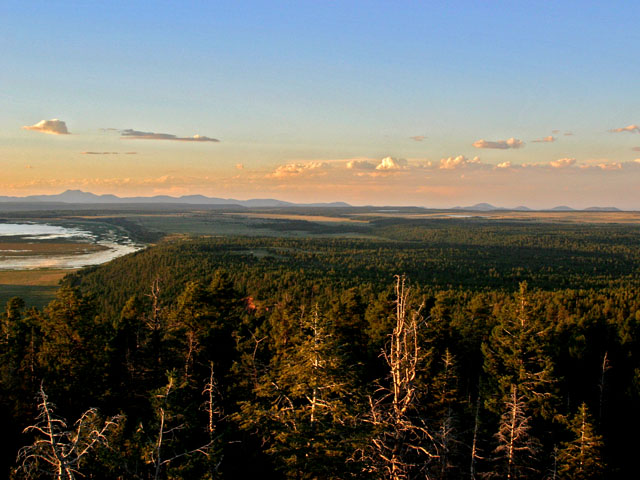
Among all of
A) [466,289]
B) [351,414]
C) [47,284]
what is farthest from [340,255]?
[351,414]

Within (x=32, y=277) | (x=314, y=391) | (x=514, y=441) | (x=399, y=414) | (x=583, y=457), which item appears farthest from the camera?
(x=32, y=277)

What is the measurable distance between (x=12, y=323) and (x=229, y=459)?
1490 centimetres

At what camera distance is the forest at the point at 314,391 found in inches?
479

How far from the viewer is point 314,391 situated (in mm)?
14016

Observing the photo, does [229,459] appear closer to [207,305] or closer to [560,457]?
[207,305]

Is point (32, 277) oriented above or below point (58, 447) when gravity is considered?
below

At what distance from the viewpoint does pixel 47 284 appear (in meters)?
83.9

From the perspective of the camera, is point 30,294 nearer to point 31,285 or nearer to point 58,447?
point 31,285

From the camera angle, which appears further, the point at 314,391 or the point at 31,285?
the point at 31,285

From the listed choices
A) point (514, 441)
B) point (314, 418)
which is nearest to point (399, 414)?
point (314, 418)

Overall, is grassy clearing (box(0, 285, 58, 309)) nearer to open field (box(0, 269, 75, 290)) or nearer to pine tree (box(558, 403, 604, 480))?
open field (box(0, 269, 75, 290))

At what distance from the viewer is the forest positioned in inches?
479

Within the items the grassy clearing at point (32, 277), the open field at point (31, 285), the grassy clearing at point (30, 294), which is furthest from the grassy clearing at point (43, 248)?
the grassy clearing at point (30, 294)

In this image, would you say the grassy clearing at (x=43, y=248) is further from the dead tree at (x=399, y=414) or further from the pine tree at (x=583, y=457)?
the dead tree at (x=399, y=414)
